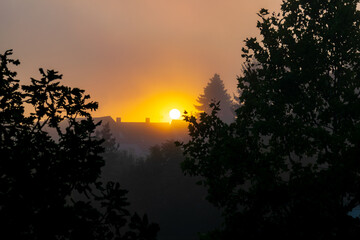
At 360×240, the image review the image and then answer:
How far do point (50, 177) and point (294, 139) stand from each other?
7796 millimetres

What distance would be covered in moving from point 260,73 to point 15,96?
918 cm

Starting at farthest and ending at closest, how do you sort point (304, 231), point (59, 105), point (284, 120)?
point (284, 120), point (304, 231), point (59, 105)

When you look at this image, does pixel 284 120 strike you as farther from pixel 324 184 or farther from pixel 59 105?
pixel 59 105

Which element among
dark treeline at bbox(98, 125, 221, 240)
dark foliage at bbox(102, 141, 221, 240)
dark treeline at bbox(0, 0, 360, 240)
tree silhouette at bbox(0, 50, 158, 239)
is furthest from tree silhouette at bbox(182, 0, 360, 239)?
dark foliage at bbox(102, 141, 221, 240)

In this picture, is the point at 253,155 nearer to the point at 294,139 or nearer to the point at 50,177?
the point at 294,139

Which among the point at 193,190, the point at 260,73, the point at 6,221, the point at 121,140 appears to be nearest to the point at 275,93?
the point at 260,73

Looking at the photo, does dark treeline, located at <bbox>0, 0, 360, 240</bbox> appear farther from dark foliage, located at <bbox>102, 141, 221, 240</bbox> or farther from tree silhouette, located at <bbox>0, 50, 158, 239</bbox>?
dark foliage, located at <bbox>102, 141, 221, 240</bbox>

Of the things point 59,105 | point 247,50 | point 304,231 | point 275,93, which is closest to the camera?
point 59,105

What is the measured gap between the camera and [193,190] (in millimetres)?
40719

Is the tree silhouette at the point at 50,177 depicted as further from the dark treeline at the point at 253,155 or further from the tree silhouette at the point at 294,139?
the tree silhouette at the point at 294,139

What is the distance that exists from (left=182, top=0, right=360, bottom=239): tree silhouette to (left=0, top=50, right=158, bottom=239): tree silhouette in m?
3.91

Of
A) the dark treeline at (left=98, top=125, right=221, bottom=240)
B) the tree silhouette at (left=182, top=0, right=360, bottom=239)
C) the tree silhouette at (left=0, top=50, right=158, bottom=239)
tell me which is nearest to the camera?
the tree silhouette at (left=0, top=50, right=158, bottom=239)

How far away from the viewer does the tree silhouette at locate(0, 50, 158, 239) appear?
15.4 ft

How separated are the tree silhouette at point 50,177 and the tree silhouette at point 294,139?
391 centimetres
